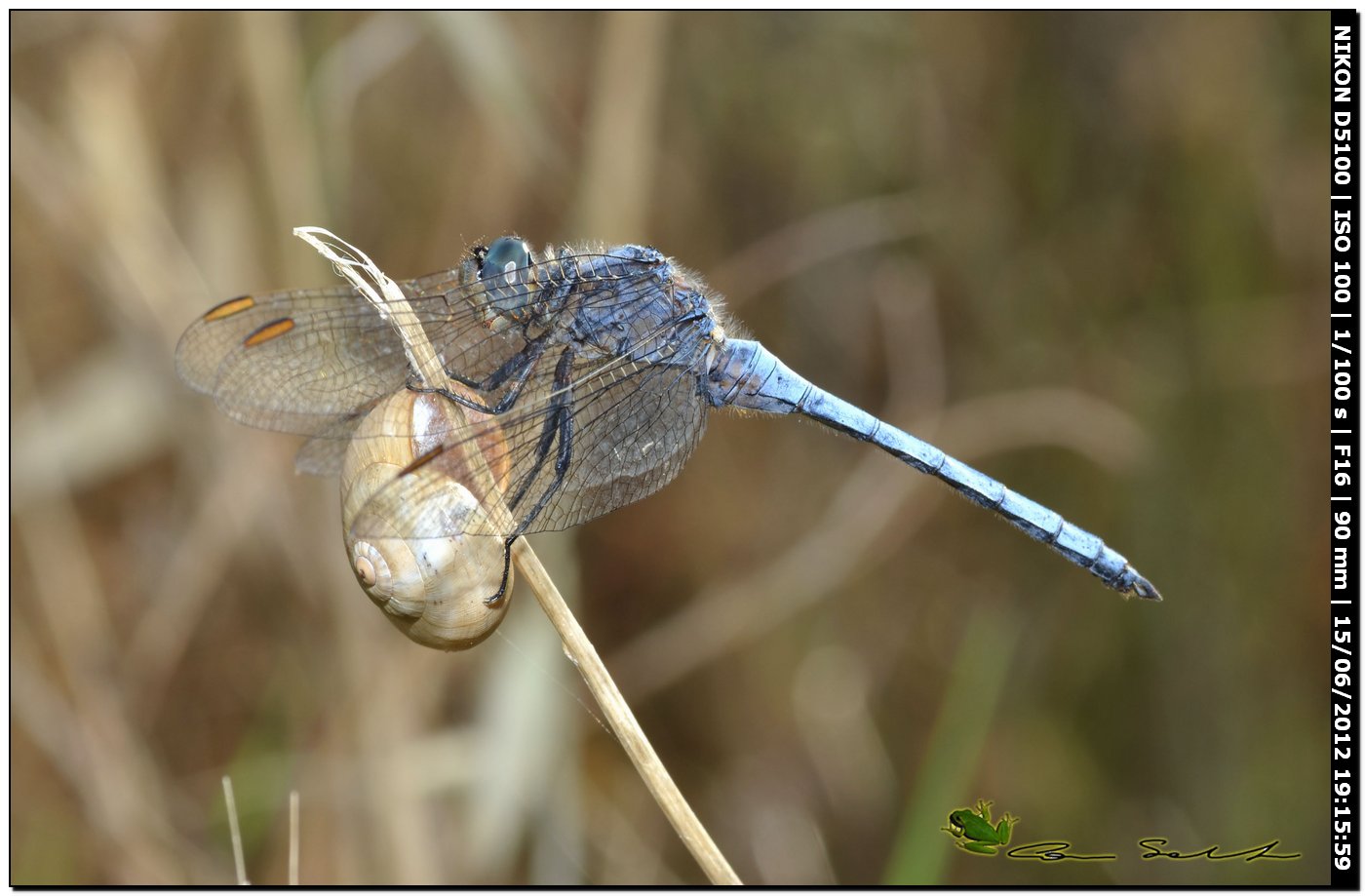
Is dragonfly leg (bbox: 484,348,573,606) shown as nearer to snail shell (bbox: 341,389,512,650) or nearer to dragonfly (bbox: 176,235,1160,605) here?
dragonfly (bbox: 176,235,1160,605)

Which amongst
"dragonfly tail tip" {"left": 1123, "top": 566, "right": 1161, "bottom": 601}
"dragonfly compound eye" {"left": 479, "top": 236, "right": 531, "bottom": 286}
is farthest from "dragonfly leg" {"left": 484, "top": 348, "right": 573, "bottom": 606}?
"dragonfly tail tip" {"left": 1123, "top": 566, "right": 1161, "bottom": 601}

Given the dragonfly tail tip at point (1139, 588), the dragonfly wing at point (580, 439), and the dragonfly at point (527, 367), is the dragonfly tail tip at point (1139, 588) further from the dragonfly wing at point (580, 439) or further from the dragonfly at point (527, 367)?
the dragonfly wing at point (580, 439)

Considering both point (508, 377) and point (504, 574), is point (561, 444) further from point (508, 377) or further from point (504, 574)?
point (504, 574)

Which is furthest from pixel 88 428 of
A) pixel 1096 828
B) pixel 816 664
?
pixel 1096 828

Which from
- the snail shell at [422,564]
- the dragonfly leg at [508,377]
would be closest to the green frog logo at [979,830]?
the snail shell at [422,564]

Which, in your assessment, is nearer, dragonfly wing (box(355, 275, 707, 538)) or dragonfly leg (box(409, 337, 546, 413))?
dragonfly wing (box(355, 275, 707, 538))

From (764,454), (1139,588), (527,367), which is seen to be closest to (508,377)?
(527,367)

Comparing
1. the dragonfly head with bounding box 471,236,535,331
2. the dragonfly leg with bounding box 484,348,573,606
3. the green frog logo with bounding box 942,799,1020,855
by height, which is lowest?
the green frog logo with bounding box 942,799,1020,855
